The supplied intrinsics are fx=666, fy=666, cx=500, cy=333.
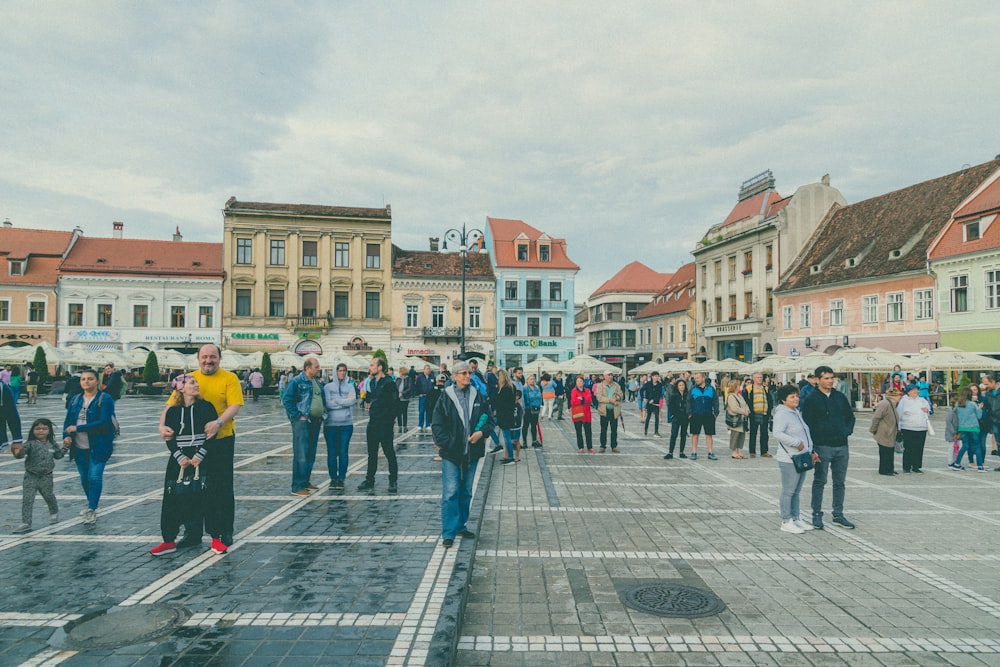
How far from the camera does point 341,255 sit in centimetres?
5028

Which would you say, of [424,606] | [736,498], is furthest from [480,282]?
[424,606]

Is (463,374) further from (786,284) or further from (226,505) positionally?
(786,284)

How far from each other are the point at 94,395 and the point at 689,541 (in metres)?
6.87

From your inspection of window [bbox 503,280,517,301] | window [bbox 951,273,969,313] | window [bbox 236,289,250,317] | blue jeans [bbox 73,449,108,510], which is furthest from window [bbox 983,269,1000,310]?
window [bbox 236,289,250,317]

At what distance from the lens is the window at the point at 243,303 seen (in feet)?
162

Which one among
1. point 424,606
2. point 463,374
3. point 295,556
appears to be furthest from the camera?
point 463,374

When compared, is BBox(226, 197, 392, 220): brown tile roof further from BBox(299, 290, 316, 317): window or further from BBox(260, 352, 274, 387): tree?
BBox(260, 352, 274, 387): tree

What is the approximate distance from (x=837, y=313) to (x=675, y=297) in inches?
947

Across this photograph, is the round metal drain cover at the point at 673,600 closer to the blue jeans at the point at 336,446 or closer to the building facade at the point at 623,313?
the blue jeans at the point at 336,446

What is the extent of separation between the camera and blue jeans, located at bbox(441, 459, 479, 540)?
21.7 feet

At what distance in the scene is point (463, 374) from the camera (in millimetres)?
6953

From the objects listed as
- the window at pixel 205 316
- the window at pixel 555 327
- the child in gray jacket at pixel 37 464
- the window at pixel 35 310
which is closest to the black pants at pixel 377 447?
the child in gray jacket at pixel 37 464

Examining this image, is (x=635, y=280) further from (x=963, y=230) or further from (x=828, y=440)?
(x=828, y=440)

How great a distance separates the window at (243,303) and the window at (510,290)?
774 inches
